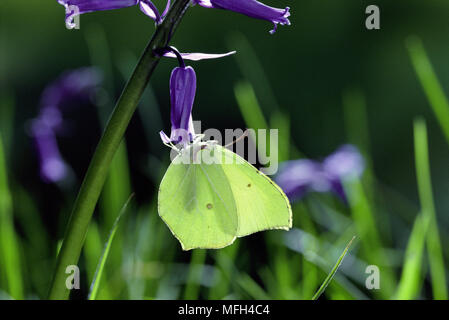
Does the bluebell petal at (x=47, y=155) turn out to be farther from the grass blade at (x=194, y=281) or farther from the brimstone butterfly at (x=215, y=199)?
the brimstone butterfly at (x=215, y=199)

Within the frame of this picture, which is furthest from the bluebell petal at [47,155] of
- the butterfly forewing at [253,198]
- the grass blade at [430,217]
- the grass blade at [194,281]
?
the grass blade at [430,217]

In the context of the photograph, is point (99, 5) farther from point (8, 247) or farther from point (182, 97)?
point (8, 247)

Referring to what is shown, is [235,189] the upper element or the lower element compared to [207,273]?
upper

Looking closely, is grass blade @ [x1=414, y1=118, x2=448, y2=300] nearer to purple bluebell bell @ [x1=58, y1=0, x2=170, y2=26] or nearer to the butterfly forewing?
the butterfly forewing

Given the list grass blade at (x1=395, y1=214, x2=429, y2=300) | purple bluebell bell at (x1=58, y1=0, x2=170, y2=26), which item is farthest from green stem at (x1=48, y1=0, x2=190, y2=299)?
grass blade at (x1=395, y1=214, x2=429, y2=300)

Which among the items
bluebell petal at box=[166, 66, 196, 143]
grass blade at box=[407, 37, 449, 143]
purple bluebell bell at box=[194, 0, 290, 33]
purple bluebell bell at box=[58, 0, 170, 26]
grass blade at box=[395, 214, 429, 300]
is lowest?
grass blade at box=[395, 214, 429, 300]

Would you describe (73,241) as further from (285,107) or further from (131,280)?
(285,107)

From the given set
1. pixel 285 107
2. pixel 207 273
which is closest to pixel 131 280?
pixel 207 273
